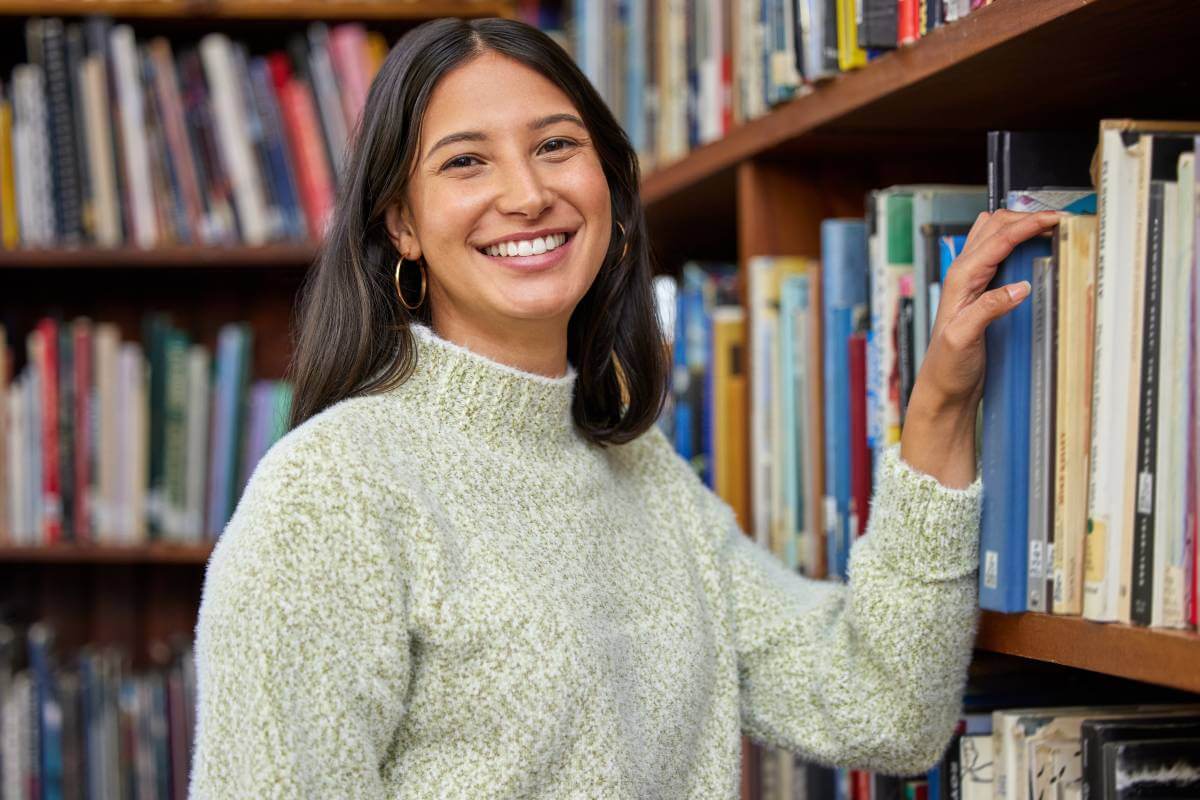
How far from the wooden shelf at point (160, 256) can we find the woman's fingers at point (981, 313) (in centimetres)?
138

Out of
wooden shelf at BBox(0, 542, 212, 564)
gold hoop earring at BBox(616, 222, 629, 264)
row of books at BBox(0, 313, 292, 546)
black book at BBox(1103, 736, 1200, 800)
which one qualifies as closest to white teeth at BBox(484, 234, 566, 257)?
gold hoop earring at BBox(616, 222, 629, 264)

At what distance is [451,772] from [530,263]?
1.26 ft

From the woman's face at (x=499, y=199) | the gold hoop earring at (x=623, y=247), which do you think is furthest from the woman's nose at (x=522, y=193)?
the gold hoop earring at (x=623, y=247)

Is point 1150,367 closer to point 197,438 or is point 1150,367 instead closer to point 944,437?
point 944,437

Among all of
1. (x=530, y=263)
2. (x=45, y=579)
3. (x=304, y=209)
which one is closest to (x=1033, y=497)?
(x=530, y=263)

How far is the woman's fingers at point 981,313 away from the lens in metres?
0.86

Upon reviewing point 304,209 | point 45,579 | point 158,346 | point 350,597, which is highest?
point 304,209

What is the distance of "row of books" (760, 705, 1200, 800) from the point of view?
2.70 ft

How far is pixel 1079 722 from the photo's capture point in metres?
0.90

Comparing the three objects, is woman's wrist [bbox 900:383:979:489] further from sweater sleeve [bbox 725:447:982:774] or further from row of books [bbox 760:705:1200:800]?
row of books [bbox 760:705:1200:800]

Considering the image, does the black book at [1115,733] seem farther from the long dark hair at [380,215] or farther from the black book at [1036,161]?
the long dark hair at [380,215]

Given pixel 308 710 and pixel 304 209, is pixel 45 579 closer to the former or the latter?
pixel 304 209

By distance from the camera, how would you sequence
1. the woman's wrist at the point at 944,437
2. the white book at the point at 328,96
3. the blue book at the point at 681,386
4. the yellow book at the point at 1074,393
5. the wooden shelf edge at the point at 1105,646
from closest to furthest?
the wooden shelf edge at the point at 1105,646 < the yellow book at the point at 1074,393 < the woman's wrist at the point at 944,437 < the blue book at the point at 681,386 < the white book at the point at 328,96

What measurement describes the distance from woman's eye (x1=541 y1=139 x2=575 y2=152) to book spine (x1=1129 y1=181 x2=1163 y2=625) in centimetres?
49
